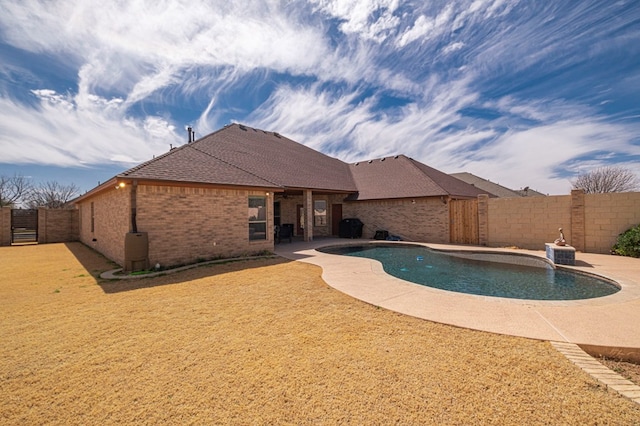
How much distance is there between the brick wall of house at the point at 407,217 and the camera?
50.5ft

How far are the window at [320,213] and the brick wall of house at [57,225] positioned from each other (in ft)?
58.5

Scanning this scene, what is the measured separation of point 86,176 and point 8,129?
45.1 metres

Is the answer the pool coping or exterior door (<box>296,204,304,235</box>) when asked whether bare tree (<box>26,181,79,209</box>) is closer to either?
exterior door (<box>296,204,304,235</box>)

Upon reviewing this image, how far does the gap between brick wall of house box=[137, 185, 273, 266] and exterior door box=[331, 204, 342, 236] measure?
29.8ft

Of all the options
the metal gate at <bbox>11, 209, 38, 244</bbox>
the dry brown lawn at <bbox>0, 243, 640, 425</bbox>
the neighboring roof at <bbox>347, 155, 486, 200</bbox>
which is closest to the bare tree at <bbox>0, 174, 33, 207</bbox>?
the metal gate at <bbox>11, 209, 38, 244</bbox>

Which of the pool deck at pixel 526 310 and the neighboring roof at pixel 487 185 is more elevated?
the neighboring roof at pixel 487 185

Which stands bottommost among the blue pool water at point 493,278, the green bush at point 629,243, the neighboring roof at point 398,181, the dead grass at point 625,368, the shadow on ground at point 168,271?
the blue pool water at point 493,278

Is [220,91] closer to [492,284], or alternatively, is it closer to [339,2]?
[339,2]

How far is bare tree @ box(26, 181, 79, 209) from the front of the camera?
4294cm

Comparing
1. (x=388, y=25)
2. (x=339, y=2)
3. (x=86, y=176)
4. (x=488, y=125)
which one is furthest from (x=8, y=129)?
(x=86, y=176)

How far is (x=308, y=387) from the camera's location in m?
2.84

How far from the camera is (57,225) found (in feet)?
64.4

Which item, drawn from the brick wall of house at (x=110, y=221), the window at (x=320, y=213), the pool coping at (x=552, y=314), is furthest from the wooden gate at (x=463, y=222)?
the brick wall of house at (x=110, y=221)

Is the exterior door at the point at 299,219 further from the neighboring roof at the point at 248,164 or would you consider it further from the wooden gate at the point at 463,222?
the wooden gate at the point at 463,222
